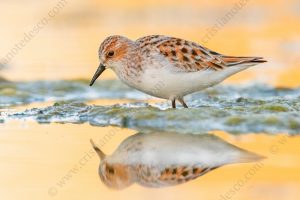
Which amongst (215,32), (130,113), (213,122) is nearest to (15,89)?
(130,113)

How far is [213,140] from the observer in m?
8.41

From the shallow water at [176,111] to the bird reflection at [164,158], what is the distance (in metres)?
0.65

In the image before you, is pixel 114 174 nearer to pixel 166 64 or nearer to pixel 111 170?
pixel 111 170

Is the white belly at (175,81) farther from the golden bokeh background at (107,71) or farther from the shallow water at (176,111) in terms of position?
the golden bokeh background at (107,71)

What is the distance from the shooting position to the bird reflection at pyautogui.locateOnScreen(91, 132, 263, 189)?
6.93 meters

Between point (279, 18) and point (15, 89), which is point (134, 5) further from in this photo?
point (15, 89)

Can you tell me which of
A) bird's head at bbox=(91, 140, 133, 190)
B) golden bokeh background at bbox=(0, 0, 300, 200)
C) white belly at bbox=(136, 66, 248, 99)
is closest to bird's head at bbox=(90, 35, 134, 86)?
white belly at bbox=(136, 66, 248, 99)

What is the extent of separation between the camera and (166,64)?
969 centimetres

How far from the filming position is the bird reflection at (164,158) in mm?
6926

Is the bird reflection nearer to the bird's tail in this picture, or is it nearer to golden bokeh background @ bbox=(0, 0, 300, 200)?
golden bokeh background @ bbox=(0, 0, 300, 200)

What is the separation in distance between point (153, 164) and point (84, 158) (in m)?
0.83

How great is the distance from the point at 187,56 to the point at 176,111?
812 millimetres

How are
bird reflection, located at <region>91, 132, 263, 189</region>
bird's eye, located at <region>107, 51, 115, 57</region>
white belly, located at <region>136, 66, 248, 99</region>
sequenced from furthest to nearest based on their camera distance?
1. bird's eye, located at <region>107, 51, 115, 57</region>
2. white belly, located at <region>136, 66, 248, 99</region>
3. bird reflection, located at <region>91, 132, 263, 189</region>

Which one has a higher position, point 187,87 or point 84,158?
point 187,87
